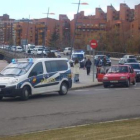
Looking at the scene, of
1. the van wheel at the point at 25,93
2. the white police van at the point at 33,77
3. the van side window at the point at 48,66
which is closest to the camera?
the white police van at the point at 33,77

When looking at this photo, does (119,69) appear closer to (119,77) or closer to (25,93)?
(119,77)

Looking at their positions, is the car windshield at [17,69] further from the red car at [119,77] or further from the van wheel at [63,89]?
the red car at [119,77]

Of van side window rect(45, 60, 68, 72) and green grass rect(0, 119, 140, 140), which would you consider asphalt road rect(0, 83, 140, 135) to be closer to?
green grass rect(0, 119, 140, 140)

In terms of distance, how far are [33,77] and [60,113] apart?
233 inches

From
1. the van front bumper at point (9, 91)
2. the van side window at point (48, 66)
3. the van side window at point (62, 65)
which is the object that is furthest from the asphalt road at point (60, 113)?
the van side window at point (62, 65)

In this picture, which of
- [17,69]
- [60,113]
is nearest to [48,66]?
[17,69]

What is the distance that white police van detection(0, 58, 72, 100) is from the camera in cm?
1958

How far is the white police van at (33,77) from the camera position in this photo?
19578 mm

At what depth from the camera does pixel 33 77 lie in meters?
20.6

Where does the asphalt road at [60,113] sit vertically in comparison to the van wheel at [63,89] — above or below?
below

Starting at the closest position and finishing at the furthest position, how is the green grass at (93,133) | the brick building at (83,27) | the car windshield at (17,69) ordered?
the green grass at (93,133) → the car windshield at (17,69) → the brick building at (83,27)

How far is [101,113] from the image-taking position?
1500cm

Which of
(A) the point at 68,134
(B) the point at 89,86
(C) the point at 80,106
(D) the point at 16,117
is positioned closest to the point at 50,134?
(A) the point at 68,134

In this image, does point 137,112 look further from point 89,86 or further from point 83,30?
point 83,30
